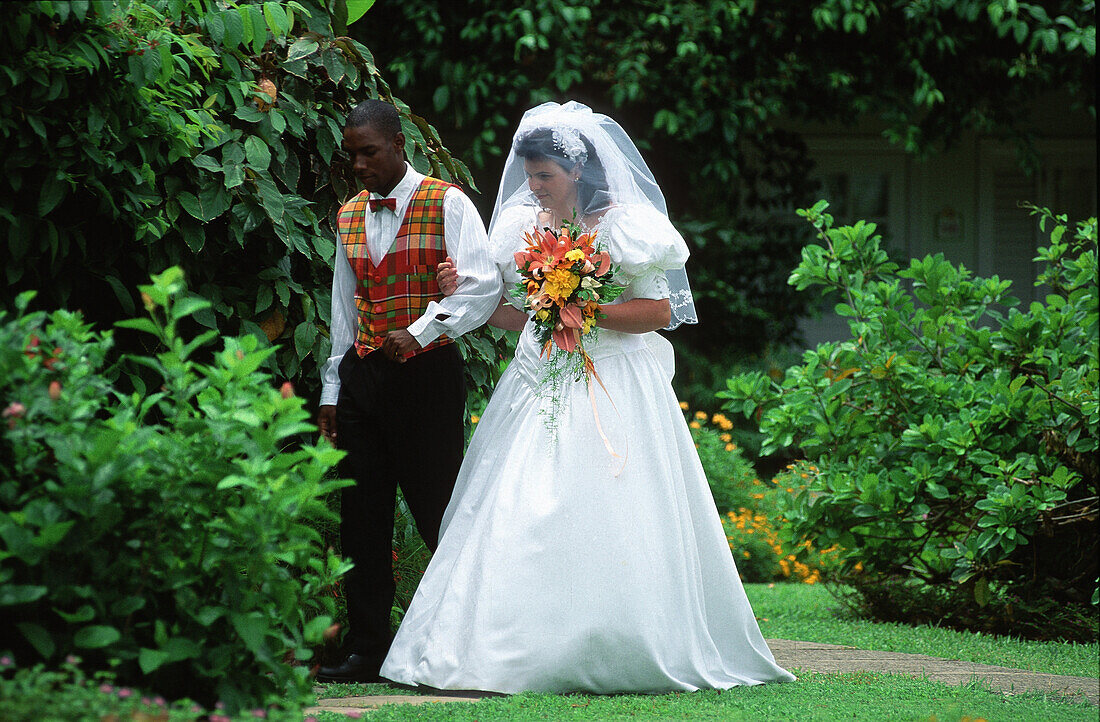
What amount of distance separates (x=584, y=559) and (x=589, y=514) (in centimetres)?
14

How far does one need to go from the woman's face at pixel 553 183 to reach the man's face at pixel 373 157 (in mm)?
443

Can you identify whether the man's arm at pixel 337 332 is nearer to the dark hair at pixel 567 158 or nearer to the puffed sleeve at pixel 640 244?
the dark hair at pixel 567 158

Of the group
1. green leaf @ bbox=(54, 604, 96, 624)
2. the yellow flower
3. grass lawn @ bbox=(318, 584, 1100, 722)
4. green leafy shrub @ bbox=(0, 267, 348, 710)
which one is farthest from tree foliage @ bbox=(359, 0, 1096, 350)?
green leaf @ bbox=(54, 604, 96, 624)

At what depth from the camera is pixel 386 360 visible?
372 centimetres

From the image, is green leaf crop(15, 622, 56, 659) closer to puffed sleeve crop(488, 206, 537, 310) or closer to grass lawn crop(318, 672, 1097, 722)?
grass lawn crop(318, 672, 1097, 722)

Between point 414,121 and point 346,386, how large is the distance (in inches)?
47.9

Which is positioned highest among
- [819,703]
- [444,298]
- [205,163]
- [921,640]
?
[205,163]

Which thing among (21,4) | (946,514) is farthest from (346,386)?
(946,514)

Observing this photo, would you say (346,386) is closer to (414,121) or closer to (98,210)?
(98,210)

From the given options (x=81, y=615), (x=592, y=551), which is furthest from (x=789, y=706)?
(x=81, y=615)

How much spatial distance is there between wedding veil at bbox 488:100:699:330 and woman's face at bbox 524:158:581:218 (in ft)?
0.09

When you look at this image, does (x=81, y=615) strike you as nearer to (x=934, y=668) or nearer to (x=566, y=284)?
(x=566, y=284)

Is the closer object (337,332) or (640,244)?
(640,244)

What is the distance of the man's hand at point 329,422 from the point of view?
3.80 meters
